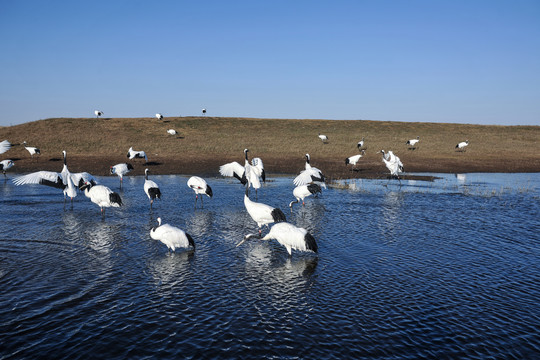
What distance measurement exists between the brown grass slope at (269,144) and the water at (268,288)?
17.6 m

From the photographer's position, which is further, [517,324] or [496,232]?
[496,232]

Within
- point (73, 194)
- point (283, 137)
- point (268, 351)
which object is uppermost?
point (283, 137)

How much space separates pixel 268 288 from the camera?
352 inches

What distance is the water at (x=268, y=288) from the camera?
22.0 ft

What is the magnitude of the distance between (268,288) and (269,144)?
1587 inches

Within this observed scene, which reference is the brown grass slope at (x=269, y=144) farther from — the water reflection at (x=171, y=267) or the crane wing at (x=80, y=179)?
the water reflection at (x=171, y=267)

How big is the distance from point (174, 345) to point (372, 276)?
509 centimetres

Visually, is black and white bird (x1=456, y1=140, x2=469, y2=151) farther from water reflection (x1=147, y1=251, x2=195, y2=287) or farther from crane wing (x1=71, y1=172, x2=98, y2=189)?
water reflection (x1=147, y1=251, x2=195, y2=287)

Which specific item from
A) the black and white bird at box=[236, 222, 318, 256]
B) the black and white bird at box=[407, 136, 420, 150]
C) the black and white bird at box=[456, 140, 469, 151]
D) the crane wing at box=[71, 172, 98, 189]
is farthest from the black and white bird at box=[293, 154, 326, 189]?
the black and white bird at box=[456, 140, 469, 151]

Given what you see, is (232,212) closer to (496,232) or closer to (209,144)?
(496,232)

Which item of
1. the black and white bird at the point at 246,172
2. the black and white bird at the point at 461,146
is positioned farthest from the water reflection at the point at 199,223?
the black and white bird at the point at 461,146

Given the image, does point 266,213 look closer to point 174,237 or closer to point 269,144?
point 174,237

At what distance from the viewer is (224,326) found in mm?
7191

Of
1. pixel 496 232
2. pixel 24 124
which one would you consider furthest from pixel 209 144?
pixel 496 232
